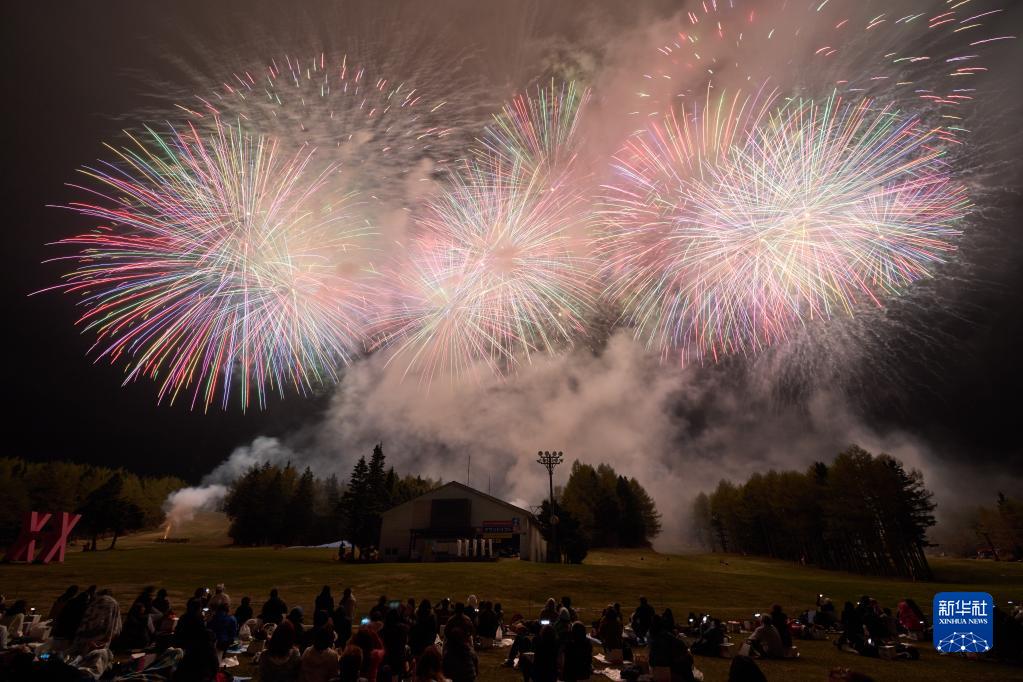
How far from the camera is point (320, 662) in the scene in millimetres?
8305

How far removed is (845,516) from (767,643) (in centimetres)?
6823

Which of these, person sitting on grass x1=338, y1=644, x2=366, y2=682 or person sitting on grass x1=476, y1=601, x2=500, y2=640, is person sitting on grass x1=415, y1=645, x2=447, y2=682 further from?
person sitting on grass x1=476, y1=601, x2=500, y2=640

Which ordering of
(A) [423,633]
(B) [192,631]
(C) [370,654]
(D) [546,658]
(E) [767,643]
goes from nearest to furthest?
(B) [192,631] < (C) [370,654] < (D) [546,658] < (A) [423,633] < (E) [767,643]

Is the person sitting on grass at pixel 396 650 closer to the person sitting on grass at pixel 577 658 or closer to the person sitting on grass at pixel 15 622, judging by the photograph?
the person sitting on grass at pixel 577 658

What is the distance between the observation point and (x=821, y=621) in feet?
71.7

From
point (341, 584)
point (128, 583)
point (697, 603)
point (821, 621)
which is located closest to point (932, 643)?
point (821, 621)

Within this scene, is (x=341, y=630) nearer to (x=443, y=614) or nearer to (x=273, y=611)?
(x=273, y=611)

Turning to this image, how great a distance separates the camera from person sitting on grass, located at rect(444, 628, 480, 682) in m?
9.69

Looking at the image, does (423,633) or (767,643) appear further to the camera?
(767,643)

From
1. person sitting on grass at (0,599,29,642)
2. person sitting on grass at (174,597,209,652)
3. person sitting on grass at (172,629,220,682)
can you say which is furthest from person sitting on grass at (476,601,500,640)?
person sitting on grass at (0,599,29,642)

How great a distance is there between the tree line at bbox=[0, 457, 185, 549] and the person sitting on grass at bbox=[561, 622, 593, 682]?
8730 cm

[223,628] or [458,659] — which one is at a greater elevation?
[458,659]

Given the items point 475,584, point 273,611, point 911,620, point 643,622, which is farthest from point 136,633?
point 911,620

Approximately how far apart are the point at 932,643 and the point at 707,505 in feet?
378
